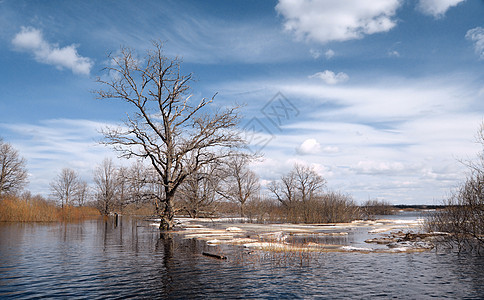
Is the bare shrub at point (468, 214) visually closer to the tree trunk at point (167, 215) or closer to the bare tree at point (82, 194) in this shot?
the tree trunk at point (167, 215)

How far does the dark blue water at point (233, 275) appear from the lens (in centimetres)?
1026

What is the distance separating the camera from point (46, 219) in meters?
44.5

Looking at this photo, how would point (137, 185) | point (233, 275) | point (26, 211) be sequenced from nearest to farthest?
point (233, 275) → point (137, 185) → point (26, 211)

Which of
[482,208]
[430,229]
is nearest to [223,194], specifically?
[430,229]

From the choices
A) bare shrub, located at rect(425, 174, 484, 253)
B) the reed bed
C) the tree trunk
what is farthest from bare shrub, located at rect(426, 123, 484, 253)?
the reed bed

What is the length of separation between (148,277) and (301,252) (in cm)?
854

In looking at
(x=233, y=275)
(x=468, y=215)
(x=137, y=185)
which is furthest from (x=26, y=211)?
(x=468, y=215)

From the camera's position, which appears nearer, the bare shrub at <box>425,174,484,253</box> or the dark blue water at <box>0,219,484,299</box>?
the dark blue water at <box>0,219,484,299</box>

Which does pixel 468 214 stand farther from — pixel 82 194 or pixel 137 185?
pixel 82 194

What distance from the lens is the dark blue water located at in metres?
10.3

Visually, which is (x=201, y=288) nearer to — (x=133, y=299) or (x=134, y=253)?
(x=133, y=299)

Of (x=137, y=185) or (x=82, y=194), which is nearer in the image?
(x=137, y=185)

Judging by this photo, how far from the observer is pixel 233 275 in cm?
1261

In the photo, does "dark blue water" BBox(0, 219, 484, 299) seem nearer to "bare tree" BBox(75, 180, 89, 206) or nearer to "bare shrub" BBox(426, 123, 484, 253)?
"bare shrub" BBox(426, 123, 484, 253)
